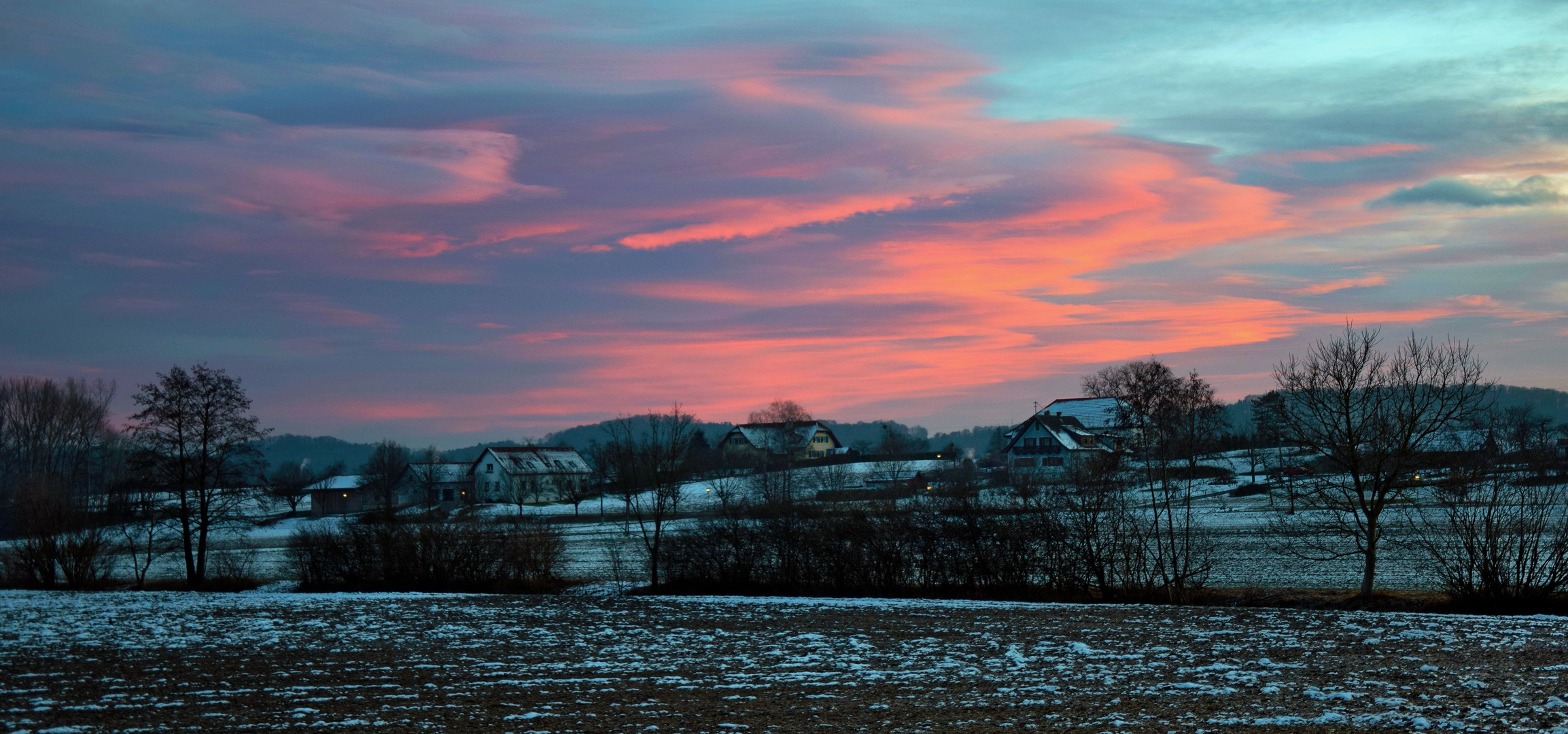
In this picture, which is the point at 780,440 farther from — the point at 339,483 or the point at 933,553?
the point at 933,553

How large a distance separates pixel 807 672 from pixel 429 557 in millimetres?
28569

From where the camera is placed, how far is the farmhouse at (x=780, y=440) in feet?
420

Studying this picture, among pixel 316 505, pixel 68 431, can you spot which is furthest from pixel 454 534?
pixel 68 431

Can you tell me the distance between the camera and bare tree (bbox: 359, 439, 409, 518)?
104 metres

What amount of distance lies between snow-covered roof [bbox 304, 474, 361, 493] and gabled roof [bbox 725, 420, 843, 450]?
4918cm

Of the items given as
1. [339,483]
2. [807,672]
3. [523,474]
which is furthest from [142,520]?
[339,483]

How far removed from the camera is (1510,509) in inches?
982

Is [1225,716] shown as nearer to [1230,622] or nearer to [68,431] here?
[1230,622]

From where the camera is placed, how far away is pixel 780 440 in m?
134

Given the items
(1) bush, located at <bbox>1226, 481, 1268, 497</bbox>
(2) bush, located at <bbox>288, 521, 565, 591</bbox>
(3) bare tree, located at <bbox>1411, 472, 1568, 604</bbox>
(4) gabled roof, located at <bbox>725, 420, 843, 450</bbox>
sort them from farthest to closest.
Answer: (4) gabled roof, located at <bbox>725, 420, 843, 450</bbox> < (1) bush, located at <bbox>1226, 481, 1268, 497</bbox> < (2) bush, located at <bbox>288, 521, 565, 591</bbox> < (3) bare tree, located at <bbox>1411, 472, 1568, 604</bbox>

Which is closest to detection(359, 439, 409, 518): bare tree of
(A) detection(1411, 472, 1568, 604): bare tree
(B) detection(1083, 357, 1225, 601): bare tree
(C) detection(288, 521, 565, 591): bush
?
(C) detection(288, 521, 565, 591): bush

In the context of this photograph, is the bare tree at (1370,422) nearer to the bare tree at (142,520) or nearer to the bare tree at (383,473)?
the bare tree at (142,520)

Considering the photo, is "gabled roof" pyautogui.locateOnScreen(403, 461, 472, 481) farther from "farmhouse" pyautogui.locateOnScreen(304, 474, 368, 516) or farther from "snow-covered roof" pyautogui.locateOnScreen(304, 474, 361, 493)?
"farmhouse" pyautogui.locateOnScreen(304, 474, 368, 516)

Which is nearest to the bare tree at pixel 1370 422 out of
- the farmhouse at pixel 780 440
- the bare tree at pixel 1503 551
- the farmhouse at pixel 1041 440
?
the bare tree at pixel 1503 551
